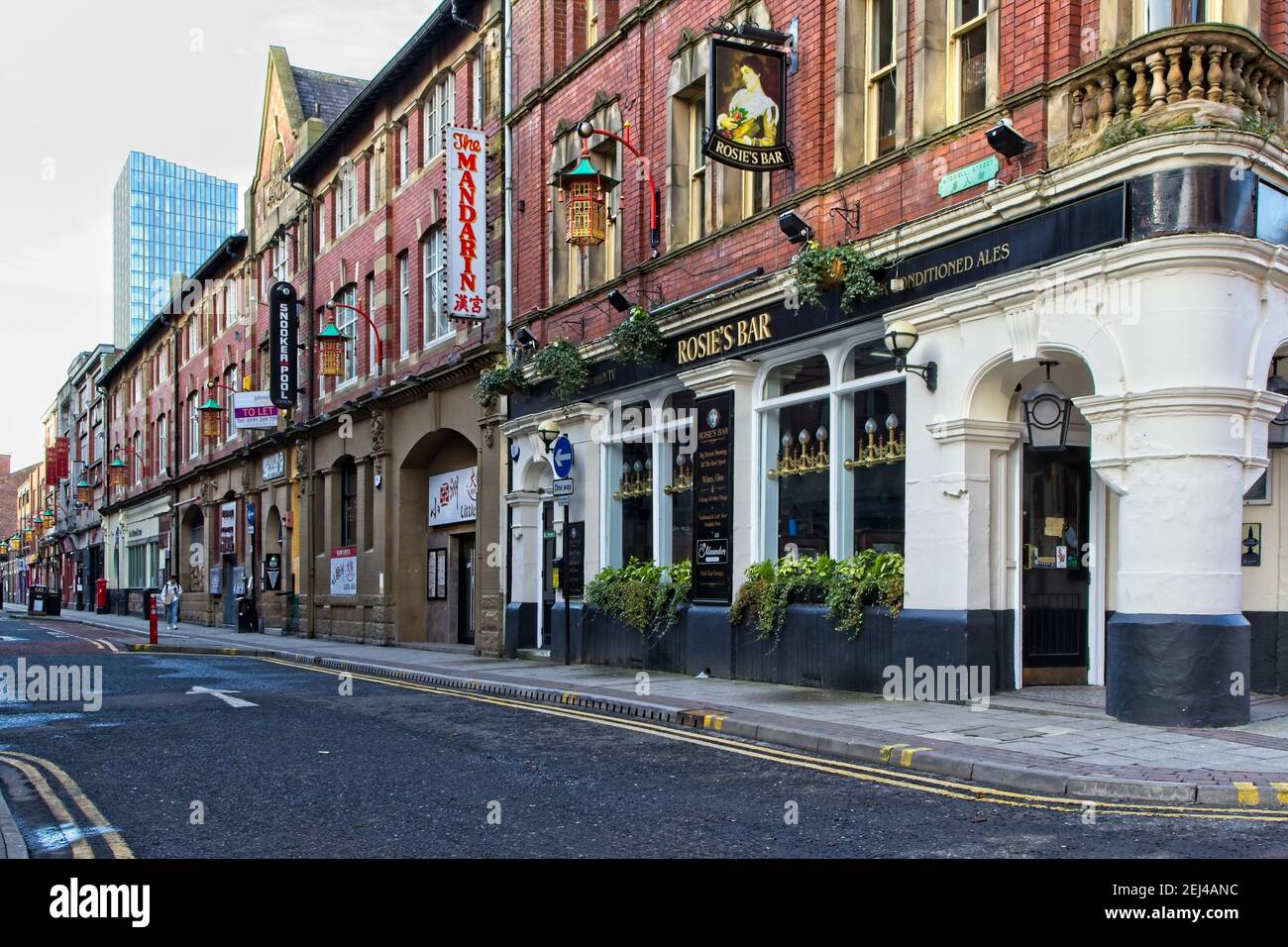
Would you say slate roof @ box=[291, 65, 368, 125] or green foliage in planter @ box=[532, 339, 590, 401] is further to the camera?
slate roof @ box=[291, 65, 368, 125]

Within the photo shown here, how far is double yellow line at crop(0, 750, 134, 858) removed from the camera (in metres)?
6.68

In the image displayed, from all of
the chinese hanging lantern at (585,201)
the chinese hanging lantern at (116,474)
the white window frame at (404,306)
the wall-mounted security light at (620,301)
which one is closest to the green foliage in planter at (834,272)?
the chinese hanging lantern at (585,201)

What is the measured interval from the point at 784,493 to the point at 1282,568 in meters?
5.83

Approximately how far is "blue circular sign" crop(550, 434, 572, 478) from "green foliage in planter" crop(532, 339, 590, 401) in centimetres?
128

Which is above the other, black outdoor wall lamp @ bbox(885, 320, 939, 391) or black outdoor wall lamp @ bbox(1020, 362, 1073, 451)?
black outdoor wall lamp @ bbox(885, 320, 939, 391)

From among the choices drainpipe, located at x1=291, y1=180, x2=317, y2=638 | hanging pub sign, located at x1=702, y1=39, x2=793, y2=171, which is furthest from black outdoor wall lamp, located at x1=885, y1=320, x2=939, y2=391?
drainpipe, located at x1=291, y1=180, x2=317, y2=638

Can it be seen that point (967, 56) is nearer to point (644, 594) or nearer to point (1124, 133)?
point (1124, 133)

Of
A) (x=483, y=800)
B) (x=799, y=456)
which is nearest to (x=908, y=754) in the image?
(x=483, y=800)

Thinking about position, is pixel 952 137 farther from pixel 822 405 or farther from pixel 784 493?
pixel 784 493

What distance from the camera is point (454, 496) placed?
2631 cm

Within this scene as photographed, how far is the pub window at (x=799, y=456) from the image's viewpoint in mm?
14984

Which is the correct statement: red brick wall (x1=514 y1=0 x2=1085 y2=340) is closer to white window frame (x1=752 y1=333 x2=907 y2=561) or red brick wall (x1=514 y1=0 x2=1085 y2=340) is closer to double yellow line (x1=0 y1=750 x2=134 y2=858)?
white window frame (x1=752 y1=333 x2=907 y2=561)

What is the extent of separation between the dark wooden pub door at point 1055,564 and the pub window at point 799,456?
2.58 metres

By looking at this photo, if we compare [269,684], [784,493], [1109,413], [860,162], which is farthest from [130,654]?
[1109,413]
